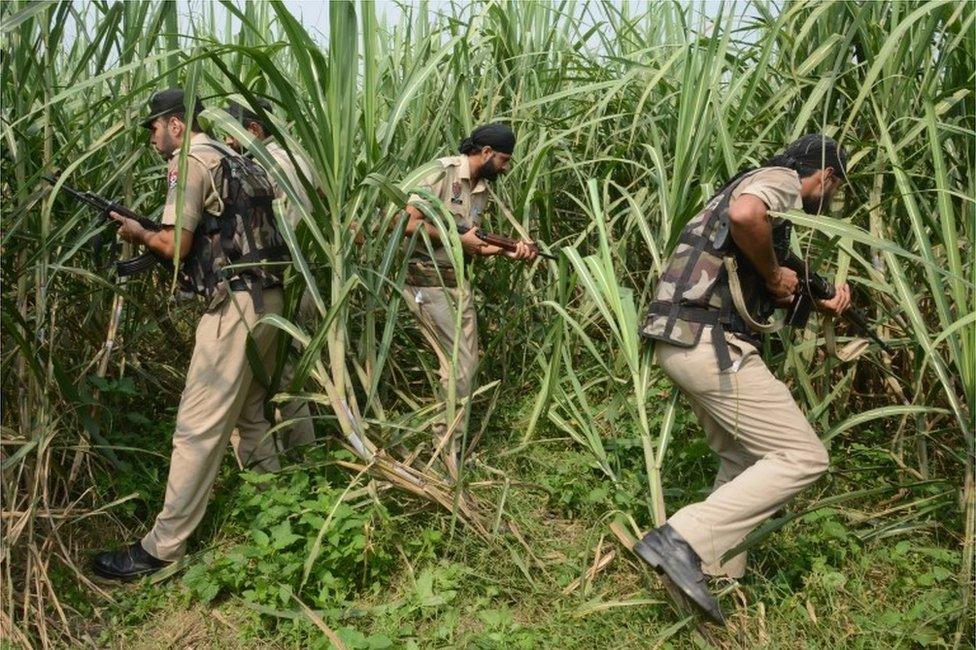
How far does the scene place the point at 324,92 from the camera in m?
2.66

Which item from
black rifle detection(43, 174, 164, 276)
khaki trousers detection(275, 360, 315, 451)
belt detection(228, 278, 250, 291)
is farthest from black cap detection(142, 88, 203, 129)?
khaki trousers detection(275, 360, 315, 451)

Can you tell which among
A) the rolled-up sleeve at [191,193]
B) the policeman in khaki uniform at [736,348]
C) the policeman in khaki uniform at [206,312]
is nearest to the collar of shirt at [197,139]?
the policeman in khaki uniform at [206,312]

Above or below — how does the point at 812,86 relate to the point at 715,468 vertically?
above

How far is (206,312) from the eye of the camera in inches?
121

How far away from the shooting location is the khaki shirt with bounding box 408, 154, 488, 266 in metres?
3.85

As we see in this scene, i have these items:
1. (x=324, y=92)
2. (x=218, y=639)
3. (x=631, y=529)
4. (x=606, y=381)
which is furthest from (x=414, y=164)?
(x=218, y=639)

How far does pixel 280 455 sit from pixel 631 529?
4.25ft

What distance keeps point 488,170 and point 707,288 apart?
4.51 feet

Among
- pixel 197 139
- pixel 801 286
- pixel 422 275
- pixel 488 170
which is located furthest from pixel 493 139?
pixel 801 286

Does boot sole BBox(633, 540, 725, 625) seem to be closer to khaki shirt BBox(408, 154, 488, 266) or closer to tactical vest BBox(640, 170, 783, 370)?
tactical vest BBox(640, 170, 783, 370)

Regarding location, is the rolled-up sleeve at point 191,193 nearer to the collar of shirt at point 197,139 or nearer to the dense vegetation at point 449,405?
the collar of shirt at point 197,139

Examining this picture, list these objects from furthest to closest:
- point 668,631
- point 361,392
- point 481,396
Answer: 1. point 481,396
2. point 361,392
3. point 668,631

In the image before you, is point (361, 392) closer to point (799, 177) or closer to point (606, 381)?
point (606, 381)

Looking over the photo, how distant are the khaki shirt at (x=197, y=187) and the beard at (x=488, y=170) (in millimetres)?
1134
